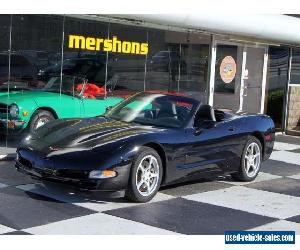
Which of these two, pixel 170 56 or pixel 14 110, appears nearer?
pixel 14 110

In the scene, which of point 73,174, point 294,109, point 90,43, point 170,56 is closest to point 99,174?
point 73,174

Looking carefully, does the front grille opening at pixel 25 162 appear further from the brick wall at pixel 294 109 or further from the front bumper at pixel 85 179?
the brick wall at pixel 294 109

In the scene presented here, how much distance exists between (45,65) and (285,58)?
8.13 metres

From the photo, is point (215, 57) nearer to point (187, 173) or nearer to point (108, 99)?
point (108, 99)

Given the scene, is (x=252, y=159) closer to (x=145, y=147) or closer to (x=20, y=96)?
(x=145, y=147)

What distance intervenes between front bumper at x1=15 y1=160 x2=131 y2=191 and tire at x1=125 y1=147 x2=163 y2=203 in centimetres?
10

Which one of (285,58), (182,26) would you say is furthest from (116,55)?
(285,58)

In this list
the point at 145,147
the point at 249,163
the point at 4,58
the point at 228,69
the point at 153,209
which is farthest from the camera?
the point at 228,69

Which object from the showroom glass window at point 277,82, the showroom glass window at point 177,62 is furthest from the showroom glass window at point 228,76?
the showroom glass window at point 277,82

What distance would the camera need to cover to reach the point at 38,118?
9.78 m

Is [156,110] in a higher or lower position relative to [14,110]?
higher

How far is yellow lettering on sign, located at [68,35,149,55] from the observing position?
10119 mm

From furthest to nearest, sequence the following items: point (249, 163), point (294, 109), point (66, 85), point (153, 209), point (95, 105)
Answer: point (294, 109), point (95, 105), point (66, 85), point (249, 163), point (153, 209)

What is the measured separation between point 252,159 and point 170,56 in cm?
422
